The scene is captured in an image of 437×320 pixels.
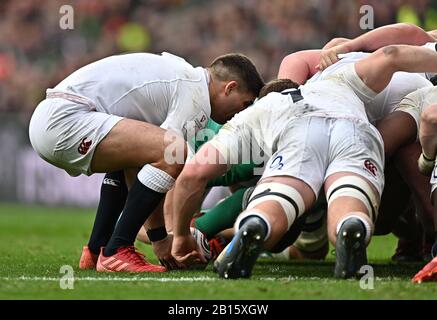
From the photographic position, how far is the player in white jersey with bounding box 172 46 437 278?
15.0 ft

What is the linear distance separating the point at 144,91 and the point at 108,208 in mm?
828

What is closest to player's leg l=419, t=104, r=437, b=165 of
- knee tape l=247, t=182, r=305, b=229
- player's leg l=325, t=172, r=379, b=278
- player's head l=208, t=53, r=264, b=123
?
player's leg l=325, t=172, r=379, b=278

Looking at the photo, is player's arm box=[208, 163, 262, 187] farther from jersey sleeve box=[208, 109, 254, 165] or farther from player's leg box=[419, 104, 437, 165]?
player's leg box=[419, 104, 437, 165]

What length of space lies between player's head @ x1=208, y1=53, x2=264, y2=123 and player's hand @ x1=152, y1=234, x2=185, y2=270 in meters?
0.86

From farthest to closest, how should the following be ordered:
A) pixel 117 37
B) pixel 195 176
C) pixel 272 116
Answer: pixel 117 37, pixel 272 116, pixel 195 176

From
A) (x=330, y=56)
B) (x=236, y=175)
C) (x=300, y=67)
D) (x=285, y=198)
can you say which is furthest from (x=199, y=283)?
(x=300, y=67)

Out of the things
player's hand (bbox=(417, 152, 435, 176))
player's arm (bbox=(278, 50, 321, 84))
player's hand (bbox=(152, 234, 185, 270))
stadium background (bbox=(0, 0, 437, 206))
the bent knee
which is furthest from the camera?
stadium background (bbox=(0, 0, 437, 206))

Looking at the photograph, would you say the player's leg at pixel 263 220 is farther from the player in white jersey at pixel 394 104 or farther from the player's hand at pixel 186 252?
the player in white jersey at pixel 394 104

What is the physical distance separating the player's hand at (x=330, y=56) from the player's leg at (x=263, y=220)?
1.39 m

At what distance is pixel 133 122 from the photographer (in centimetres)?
549

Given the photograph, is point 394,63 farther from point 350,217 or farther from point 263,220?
point 263,220

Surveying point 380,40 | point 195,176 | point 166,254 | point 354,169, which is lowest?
point 166,254

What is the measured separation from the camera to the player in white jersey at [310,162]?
15.0ft
